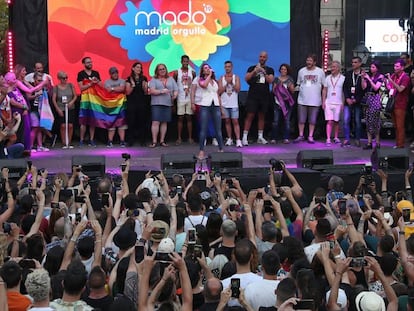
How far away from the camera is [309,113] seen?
49.1 feet

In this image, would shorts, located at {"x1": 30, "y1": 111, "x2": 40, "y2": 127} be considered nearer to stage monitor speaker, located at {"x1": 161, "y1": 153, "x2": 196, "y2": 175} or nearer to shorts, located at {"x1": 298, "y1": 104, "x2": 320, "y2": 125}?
stage monitor speaker, located at {"x1": 161, "y1": 153, "x2": 196, "y2": 175}

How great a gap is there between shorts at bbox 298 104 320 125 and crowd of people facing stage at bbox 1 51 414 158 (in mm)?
18

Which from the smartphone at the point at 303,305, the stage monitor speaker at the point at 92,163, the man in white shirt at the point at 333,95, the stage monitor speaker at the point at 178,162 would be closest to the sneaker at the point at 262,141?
the man in white shirt at the point at 333,95

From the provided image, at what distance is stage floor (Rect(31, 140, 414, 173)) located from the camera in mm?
13016

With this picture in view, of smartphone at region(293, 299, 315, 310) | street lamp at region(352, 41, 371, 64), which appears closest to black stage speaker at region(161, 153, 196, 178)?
smartphone at region(293, 299, 315, 310)

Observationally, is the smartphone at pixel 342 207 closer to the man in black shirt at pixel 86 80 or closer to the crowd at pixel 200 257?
the crowd at pixel 200 257

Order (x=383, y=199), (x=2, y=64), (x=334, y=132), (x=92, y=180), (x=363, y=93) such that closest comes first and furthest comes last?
(x=383, y=199) → (x=92, y=180) → (x=363, y=93) → (x=334, y=132) → (x=2, y=64)

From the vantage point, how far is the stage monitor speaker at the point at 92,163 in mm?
11391

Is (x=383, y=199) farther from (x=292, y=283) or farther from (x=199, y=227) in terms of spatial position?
(x=292, y=283)

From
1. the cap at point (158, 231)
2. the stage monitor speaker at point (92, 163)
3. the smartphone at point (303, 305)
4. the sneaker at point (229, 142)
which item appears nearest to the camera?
the smartphone at point (303, 305)

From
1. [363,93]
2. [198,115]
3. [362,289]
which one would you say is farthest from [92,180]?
[362,289]

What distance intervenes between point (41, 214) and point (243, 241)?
7.01ft

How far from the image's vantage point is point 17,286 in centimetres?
503

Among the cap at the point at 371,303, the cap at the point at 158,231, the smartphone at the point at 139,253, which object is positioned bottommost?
the cap at the point at 371,303
